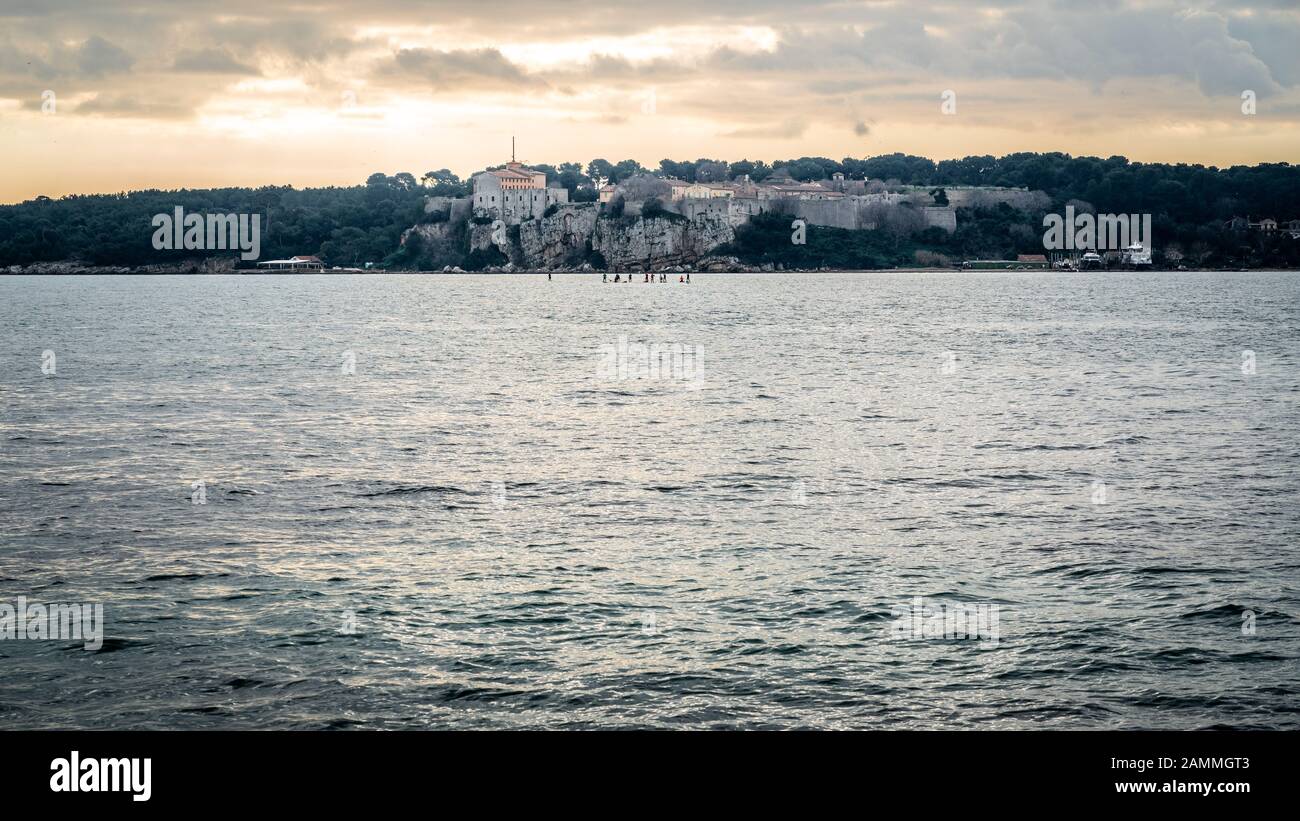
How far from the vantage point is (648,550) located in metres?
19.8

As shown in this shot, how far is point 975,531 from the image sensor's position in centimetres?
2133

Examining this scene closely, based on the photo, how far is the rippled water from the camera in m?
13.5

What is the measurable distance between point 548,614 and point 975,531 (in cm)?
855

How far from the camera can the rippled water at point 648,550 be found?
531 inches
